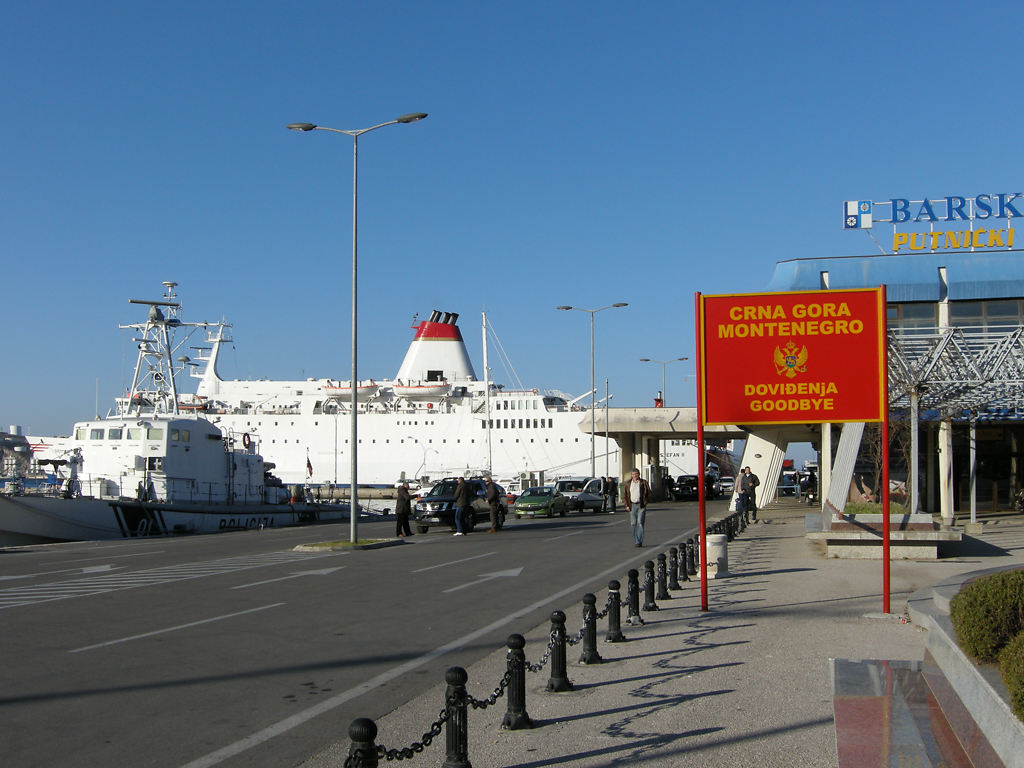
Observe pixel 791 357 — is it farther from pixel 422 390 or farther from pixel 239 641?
pixel 422 390

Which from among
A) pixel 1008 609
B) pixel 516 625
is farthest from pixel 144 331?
pixel 1008 609

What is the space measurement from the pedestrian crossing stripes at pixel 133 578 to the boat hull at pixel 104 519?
14.3 m

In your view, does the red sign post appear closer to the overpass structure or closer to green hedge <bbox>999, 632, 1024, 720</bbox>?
green hedge <bbox>999, 632, 1024, 720</bbox>

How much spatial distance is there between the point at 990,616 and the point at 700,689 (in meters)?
2.58

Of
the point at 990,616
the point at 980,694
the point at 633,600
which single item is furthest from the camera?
the point at 633,600

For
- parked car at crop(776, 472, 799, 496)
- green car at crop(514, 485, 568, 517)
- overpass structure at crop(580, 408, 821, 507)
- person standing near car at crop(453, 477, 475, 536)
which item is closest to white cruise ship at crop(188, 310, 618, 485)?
overpass structure at crop(580, 408, 821, 507)

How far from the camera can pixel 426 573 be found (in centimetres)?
1684

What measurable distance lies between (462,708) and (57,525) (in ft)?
102

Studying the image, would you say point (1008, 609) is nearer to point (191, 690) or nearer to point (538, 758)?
point (538, 758)

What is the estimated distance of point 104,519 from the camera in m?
33.6

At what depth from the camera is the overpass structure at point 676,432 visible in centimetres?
4703

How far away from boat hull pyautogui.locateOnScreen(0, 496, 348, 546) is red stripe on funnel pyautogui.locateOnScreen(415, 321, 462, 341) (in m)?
42.0

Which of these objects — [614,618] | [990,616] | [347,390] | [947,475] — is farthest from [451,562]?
[347,390]

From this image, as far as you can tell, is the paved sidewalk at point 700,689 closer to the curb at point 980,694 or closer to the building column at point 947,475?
the curb at point 980,694
